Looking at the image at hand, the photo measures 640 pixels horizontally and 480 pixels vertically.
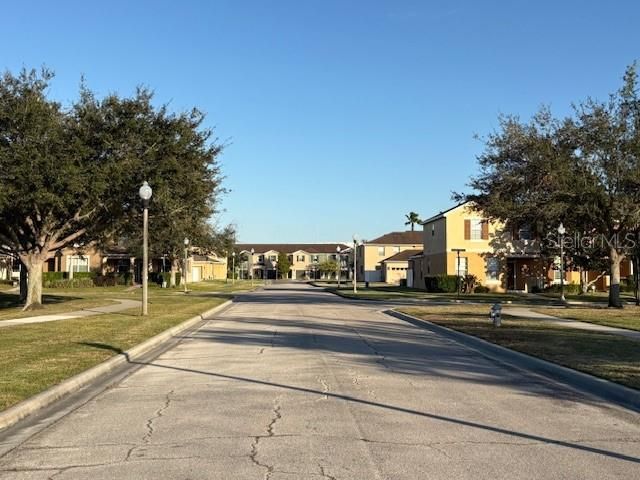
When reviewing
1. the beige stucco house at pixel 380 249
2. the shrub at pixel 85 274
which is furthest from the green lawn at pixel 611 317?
the beige stucco house at pixel 380 249

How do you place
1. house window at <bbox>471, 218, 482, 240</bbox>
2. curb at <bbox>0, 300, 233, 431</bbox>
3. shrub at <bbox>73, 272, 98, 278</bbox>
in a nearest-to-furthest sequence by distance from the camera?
curb at <bbox>0, 300, 233, 431</bbox>
house window at <bbox>471, 218, 482, 240</bbox>
shrub at <bbox>73, 272, 98, 278</bbox>

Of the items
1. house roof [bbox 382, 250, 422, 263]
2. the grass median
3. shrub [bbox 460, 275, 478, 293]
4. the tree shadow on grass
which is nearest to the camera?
the grass median

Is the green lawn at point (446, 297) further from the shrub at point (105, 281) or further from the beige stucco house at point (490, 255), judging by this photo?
the shrub at point (105, 281)

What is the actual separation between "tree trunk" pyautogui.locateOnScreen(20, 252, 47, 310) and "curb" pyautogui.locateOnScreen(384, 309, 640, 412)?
17773mm

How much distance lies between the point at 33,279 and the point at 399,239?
Result: 71493 millimetres

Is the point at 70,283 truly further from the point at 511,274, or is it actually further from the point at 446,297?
the point at 511,274

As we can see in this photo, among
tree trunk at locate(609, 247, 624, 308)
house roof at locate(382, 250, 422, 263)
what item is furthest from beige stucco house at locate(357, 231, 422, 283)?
tree trunk at locate(609, 247, 624, 308)

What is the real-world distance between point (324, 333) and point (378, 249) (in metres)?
77.5

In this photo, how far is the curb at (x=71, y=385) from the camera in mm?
7820

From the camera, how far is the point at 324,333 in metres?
18.6

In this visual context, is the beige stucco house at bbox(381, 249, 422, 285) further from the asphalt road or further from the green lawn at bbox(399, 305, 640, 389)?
the asphalt road

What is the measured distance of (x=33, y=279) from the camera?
28312mm

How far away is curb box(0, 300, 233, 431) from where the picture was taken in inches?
308

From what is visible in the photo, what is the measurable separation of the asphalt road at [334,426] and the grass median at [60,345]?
3.15 ft
